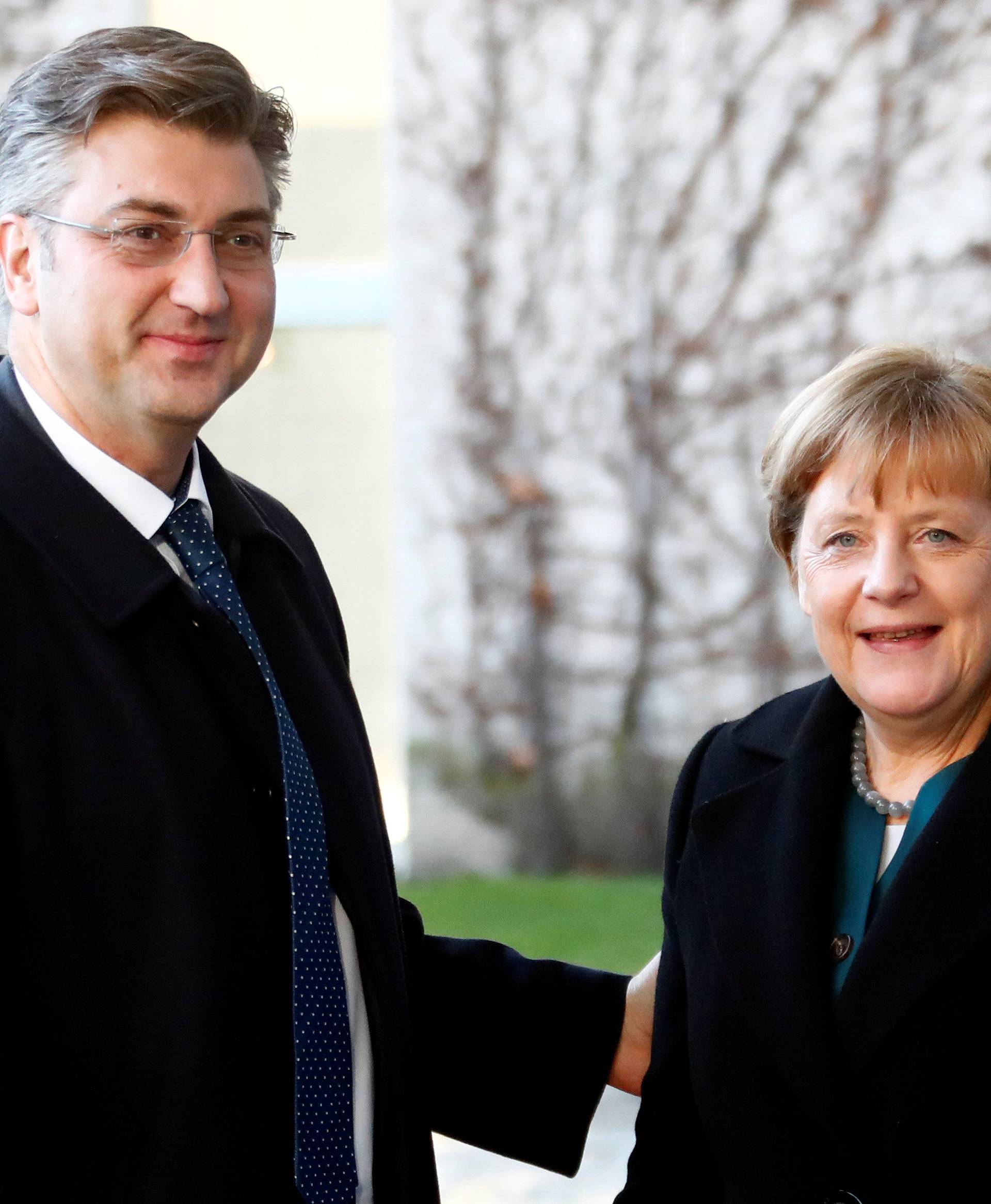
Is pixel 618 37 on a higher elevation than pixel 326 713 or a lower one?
higher

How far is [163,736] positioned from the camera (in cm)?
167

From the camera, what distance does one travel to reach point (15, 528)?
1.69m

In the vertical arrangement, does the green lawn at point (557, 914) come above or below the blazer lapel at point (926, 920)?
above

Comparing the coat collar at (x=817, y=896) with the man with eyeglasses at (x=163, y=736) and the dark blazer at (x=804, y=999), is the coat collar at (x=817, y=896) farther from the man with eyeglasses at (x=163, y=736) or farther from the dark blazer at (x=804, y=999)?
the man with eyeglasses at (x=163, y=736)

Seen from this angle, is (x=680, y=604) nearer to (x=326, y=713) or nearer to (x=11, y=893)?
(x=326, y=713)

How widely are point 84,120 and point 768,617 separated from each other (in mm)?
3886

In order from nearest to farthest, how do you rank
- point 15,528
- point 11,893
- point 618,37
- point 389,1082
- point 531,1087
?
point 11,893 < point 15,528 < point 389,1082 < point 531,1087 < point 618,37

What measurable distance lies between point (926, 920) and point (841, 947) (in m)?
0.12

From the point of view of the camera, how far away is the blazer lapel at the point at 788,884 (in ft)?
5.79

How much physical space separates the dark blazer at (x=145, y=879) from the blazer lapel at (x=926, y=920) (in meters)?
0.55

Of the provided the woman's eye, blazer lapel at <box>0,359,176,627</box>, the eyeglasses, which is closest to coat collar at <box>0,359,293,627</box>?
blazer lapel at <box>0,359,176,627</box>

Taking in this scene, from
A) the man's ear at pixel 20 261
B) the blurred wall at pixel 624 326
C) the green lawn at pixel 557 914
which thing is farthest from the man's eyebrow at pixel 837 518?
the blurred wall at pixel 624 326

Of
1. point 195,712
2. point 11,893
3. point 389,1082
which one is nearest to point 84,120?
point 195,712

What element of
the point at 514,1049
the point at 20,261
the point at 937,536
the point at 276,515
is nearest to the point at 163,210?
the point at 20,261
